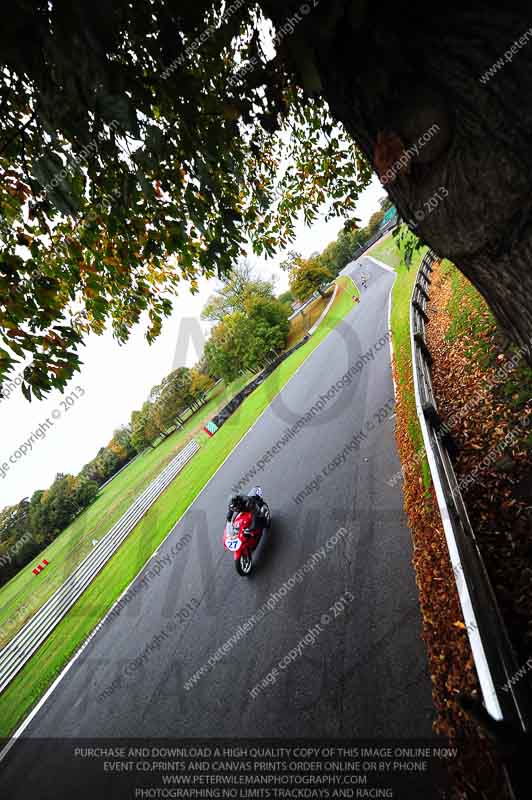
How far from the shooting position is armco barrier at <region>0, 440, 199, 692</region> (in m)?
10.2

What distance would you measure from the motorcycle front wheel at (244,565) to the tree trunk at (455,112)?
6.27 metres

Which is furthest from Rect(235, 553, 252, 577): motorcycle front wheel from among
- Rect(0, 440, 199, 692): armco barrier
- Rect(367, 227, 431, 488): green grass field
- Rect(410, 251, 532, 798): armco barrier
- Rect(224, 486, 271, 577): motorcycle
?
Rect(0, 440, 199, 692): armco barrier

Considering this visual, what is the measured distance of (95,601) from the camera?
1055cm

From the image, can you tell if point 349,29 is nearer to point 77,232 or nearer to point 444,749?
point 77,232

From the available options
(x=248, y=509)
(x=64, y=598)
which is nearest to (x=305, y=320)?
(x=64, y=598)

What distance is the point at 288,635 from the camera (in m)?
4.86

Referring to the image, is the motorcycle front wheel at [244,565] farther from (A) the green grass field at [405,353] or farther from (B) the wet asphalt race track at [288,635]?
(A) the green grass field at [405,353]

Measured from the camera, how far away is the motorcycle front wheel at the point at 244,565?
6473mm

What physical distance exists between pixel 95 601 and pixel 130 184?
39.8ft

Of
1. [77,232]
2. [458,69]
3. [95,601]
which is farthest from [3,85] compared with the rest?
[95,601]

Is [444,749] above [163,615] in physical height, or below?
below

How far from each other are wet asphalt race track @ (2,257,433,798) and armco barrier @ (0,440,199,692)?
3.92m

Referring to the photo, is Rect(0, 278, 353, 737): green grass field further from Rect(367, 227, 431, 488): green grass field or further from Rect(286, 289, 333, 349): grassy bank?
Rect(286, 289, 333, 349): grassy bank

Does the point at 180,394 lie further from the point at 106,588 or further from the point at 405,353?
the point at 405,353
